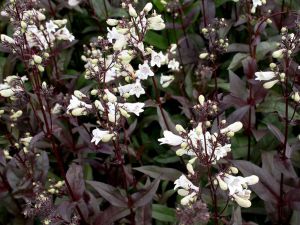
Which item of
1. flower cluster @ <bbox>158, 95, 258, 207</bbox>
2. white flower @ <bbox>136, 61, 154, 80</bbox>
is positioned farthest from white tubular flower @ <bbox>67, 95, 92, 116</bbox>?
flower cluster @ <bbox>158, 95, 258, 207</bbox>

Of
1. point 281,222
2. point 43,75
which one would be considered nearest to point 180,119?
point 281,222

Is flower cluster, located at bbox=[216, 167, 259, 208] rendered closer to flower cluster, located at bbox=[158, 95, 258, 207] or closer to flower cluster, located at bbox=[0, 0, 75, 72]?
flower cluster, located at bbox=[158, 95, 258, 207]

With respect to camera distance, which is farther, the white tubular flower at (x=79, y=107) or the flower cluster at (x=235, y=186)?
the white tubular flower at (x=79, y=107)

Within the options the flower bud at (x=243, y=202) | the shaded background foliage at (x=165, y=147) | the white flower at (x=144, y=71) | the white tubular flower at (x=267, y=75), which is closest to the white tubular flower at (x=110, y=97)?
the shaded background foliage at (x=165, y=147)

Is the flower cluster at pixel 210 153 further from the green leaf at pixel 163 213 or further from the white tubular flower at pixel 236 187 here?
the green leaf at pixel 163 213

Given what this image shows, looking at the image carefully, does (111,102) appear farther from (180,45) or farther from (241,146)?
(180,45)

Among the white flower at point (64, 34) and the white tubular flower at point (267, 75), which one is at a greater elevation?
the white flower at point (64, 34)

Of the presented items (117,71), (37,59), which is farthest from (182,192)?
(37,59)
